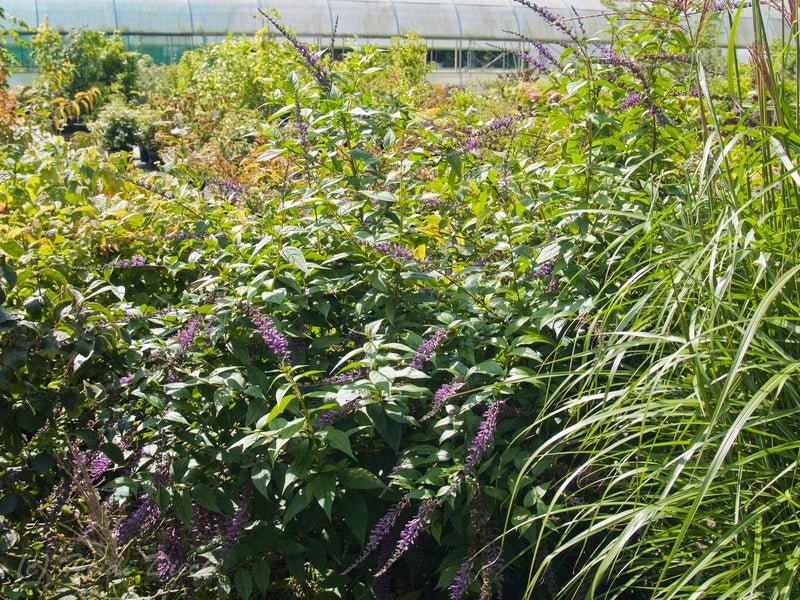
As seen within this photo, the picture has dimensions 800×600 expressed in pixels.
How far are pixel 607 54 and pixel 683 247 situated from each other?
83cm

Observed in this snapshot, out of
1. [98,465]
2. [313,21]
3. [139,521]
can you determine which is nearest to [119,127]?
[313,21]

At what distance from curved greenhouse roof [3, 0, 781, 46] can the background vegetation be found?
19.7 m

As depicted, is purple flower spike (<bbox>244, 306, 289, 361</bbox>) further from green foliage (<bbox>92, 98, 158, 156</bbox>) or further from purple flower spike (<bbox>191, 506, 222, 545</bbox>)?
green foliage (<bbox>92, 98, 158, 156</bbox>)

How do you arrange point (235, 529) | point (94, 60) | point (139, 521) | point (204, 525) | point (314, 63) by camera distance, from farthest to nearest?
point (94, 60) → point (314, 63) → point (204, 525) → point (139, 521) → point (235, 529)

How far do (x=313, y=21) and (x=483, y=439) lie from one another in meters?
22.8

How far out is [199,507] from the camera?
235 centimetres

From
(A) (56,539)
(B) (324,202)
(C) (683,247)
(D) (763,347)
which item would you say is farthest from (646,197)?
(A) (56,539)

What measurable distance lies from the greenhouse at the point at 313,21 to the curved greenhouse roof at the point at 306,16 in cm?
2

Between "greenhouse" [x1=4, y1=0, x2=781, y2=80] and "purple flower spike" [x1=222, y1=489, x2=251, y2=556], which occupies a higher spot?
"greenhouse" [x1=4, y1=0, x2=781, y2=80]

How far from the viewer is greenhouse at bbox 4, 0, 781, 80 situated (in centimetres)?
2256

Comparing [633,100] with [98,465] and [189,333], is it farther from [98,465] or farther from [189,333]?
[98,465]

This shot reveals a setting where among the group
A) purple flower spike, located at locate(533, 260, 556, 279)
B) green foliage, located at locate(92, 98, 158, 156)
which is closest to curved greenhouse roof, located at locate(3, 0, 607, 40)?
green foliage, located at locate(92, 98, 158, 156)

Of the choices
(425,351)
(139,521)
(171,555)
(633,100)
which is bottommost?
(171,555)

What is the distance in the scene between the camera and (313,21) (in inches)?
918
